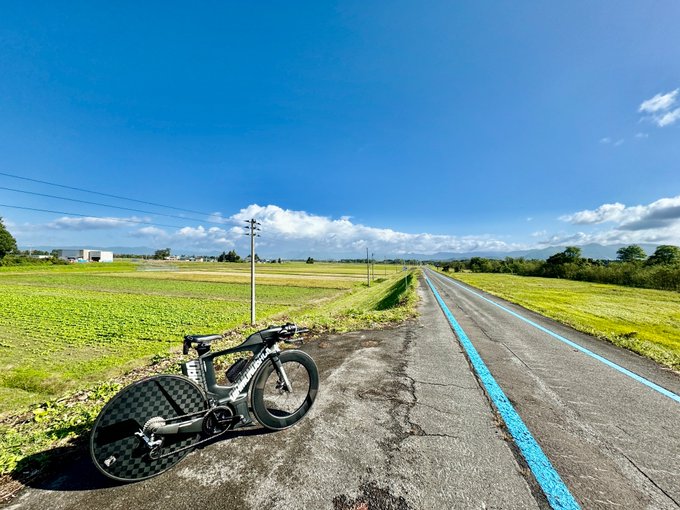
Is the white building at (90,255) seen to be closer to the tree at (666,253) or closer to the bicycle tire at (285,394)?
the bicycle tire at (285,394)

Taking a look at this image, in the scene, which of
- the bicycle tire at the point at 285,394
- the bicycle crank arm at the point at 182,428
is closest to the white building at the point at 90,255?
the bicycle tire at the point at 285,394

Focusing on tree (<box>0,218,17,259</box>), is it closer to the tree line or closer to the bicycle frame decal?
the bicycle frame decal

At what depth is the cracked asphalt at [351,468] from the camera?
2166 mm

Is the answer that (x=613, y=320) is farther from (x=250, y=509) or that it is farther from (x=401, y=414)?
(x=250, y=509)

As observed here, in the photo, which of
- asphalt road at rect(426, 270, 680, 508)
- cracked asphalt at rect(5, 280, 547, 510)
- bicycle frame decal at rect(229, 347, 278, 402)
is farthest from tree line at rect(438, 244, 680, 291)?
bicycle frame decal at rect(229, 347, 278, 402)

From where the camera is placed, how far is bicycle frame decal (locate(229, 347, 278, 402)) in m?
3.03

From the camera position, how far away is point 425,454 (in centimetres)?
270

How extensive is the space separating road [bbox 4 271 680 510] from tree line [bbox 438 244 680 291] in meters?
37.4

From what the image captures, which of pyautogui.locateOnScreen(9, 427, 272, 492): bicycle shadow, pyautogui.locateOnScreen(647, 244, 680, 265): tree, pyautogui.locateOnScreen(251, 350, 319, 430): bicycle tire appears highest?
pyautogui.locateOnScreen(647, 244, 680, 265): tree

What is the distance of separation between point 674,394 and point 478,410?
3.42 meters

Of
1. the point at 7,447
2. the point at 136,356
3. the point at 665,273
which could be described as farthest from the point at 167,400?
the point at 665,273

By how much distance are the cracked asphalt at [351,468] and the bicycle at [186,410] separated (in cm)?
16

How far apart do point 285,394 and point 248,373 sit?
89 cm

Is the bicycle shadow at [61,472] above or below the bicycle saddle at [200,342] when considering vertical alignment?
below
